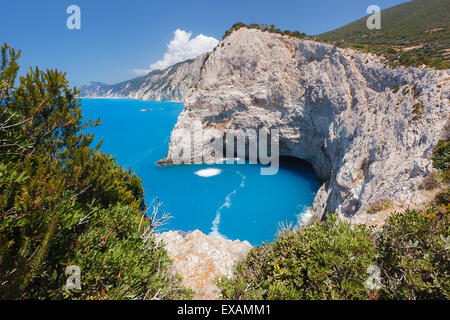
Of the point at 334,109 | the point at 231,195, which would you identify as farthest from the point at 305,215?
the point at 334,109

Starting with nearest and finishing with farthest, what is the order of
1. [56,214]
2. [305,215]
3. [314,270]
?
1. [56,214]
2. [314,270]
3. [305,215]

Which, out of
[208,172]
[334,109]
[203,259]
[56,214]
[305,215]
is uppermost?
[334,109]

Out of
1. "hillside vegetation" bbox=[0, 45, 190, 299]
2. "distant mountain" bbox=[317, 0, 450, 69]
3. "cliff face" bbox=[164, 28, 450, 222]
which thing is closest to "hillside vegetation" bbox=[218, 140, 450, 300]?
"hillside vegetation" bbox=[0, 45, 190, 299]

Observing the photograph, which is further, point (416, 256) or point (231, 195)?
point (231, 195)

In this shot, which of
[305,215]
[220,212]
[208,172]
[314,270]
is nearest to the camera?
[314,270]

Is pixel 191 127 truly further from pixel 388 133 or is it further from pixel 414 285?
pixel 414 285

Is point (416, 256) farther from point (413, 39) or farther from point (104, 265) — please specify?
point (413, 39)
